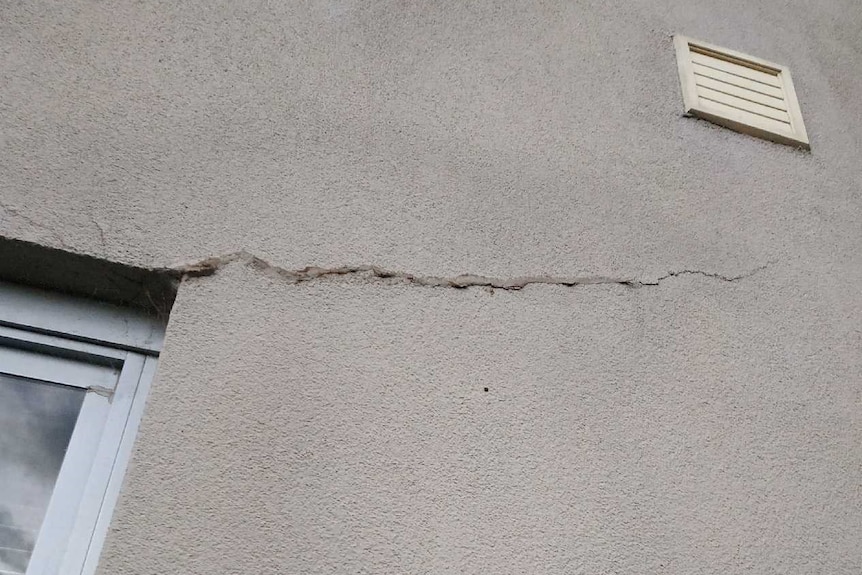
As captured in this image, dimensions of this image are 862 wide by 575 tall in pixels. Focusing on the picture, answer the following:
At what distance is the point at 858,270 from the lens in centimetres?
188

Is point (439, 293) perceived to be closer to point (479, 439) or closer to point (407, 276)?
point (407, 276)

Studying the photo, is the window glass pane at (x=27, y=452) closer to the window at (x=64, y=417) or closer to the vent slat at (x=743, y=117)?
the window at (x=64, y=417)

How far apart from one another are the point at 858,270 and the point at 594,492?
3.73ft

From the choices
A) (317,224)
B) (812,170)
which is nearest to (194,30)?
(317,224)

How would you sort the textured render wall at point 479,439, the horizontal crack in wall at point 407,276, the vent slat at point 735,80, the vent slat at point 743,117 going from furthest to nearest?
1. the vent slat at point 735,80
2. the vent slat at point 743,117
3. the horizontal crack in wall at point 407,276
4. the textured render wall at point 479,439

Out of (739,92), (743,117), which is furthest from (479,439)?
(739,92)

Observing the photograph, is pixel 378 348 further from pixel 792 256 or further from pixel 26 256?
pixel 792 256

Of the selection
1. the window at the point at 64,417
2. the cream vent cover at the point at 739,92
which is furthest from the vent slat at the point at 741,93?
the window at the point at 64,417

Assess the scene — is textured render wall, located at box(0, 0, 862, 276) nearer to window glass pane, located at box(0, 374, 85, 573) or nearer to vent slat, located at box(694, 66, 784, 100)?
vent slat, located at box(694, 66, 784, 100)

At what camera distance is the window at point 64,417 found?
120 cm

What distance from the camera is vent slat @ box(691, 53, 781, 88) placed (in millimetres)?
2236

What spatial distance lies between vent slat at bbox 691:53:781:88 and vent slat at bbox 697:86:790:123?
0.43ft

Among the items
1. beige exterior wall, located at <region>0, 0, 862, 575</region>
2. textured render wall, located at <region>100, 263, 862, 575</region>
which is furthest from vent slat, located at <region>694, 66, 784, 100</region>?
textured render wall, located at <region>100, 263, 862, 575</region>

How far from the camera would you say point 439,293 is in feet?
4.77
